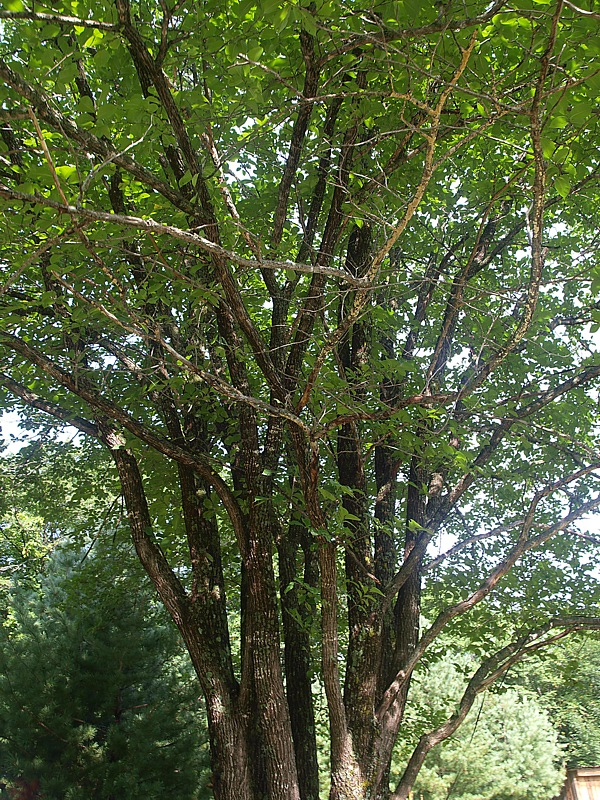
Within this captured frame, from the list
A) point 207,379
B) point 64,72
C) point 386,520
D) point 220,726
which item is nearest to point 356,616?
point 386,520

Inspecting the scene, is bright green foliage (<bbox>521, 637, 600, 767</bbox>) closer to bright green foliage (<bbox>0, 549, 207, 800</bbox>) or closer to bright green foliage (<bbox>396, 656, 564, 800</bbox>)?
Answer: bright green foliage (<bbox>396, 656, 564, 800</bbox>)

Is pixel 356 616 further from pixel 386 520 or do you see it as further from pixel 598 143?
pixel 598 143

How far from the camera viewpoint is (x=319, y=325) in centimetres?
462

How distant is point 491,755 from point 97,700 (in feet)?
29.6

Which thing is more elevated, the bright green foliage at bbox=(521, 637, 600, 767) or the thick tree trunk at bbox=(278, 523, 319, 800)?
the bright green foliage at bbox=(521, 637, 600, 767)

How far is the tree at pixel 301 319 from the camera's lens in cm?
280

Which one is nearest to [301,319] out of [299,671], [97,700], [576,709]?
[299,671]

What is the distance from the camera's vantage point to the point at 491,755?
12352 millimetres

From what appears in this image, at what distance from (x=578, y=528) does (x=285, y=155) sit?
397cm

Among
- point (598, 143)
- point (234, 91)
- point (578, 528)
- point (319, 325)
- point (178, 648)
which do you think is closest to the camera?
point (234, 91)

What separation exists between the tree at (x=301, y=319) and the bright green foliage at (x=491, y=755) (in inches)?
304

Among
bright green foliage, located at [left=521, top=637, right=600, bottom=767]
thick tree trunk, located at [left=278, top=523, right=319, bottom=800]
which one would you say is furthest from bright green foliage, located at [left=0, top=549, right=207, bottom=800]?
bright green foliage, located at [left=521, top=637, right=600, bottom=767]

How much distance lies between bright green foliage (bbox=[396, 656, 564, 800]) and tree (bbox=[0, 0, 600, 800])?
25.3 ft

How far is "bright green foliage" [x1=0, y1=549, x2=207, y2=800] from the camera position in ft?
20.4
